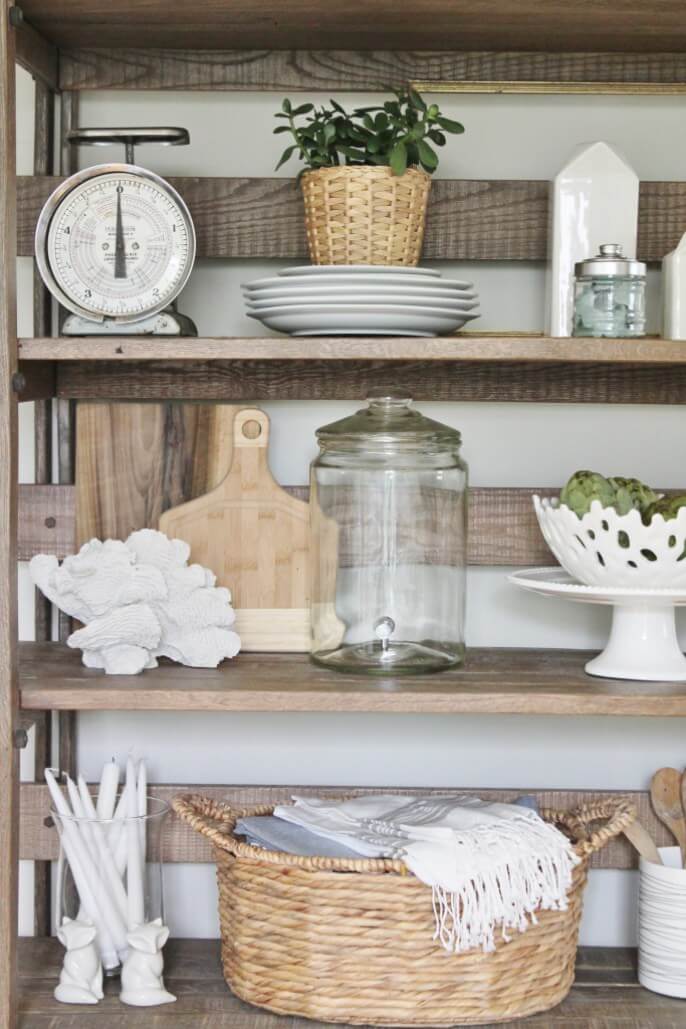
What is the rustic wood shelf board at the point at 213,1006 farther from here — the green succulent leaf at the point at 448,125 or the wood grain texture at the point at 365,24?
the wood grain texture at the point at 365,24

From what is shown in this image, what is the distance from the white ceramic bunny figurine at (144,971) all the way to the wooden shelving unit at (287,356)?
3 cm

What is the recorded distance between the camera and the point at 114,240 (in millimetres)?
1685

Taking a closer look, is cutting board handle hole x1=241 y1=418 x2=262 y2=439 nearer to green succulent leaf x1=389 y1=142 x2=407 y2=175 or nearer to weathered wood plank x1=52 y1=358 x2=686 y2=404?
weathered wood plank x1=52 y1=358 x2=686 y2=404

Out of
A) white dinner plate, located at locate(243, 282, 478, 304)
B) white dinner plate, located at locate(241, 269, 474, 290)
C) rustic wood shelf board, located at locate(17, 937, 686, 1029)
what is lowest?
rustic wood shelf board, located at locate(17, 937, 686, 1029)

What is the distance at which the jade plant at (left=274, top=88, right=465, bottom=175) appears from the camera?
5.38 ft

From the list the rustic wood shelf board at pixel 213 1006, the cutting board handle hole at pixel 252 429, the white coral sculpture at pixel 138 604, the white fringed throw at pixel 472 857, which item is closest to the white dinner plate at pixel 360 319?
the cutting board handle hole at pixel 252 429

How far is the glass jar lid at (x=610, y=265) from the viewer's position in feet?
5.26

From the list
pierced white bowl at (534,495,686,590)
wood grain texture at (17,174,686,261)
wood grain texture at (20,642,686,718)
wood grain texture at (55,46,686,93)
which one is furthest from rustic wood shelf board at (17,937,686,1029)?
wood grain texture at (55,46,686,93)

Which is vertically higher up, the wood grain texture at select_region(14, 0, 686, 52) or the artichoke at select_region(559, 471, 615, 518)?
the wood grain texture at select_region(14, 0, 686, 52)

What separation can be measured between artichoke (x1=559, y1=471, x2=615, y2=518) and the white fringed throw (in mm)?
386

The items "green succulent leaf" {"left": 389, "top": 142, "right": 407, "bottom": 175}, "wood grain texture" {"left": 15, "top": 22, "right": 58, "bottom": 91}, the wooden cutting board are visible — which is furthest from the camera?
the wooden cutting board

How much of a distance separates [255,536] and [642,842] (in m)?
0.66

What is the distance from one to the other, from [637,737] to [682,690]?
0.34 m

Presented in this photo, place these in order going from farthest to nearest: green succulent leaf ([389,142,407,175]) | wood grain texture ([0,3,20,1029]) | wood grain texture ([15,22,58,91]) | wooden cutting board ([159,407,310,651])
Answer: wooden cutting board ([159,407,310,651]) → wood grain texture ([15,22,58,91]) → green succulent leaf ([389,142,407,175]) → wood grain texture ([0,3,20,1029])
